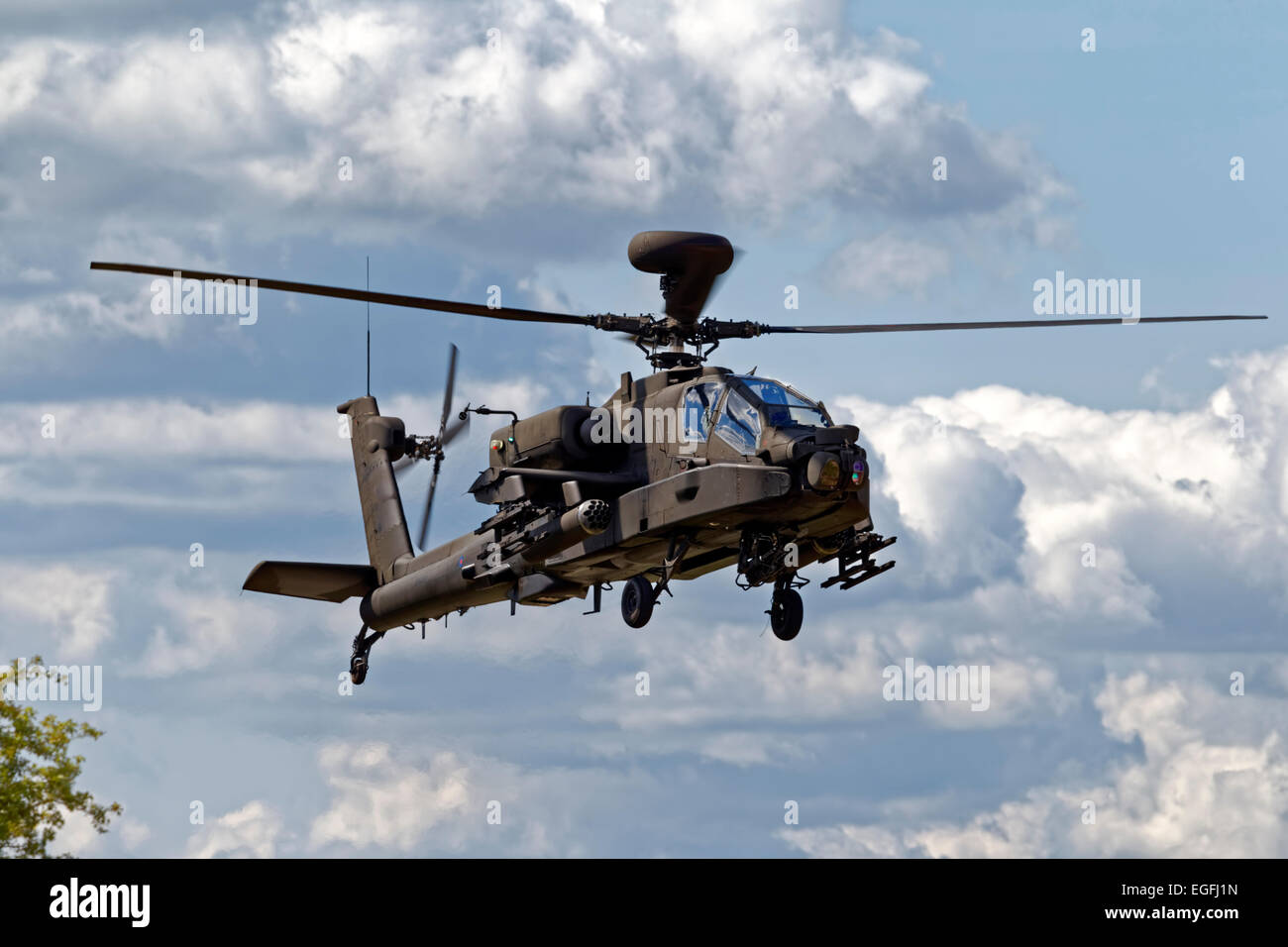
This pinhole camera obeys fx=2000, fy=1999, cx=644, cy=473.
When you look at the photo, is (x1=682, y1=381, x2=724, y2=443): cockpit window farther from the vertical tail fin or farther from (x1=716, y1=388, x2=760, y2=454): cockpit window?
the vertical tail fin

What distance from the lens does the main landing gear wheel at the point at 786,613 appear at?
36.3 meters

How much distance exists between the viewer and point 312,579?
145 feet

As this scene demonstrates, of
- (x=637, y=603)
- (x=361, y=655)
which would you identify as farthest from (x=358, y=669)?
(x=637, y=603)

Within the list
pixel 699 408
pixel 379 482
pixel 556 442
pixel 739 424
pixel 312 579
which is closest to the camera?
pixel 739 424

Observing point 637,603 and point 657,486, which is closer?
point 657,486

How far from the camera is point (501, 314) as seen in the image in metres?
37.5

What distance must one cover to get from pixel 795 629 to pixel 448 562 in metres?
8.76

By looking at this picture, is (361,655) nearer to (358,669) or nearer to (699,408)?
(358,669)

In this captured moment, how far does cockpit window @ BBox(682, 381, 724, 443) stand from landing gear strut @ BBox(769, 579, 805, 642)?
3157mm

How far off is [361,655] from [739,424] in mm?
13859

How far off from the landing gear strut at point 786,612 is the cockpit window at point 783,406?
3.15m

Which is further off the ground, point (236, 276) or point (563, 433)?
point (236, 276)
